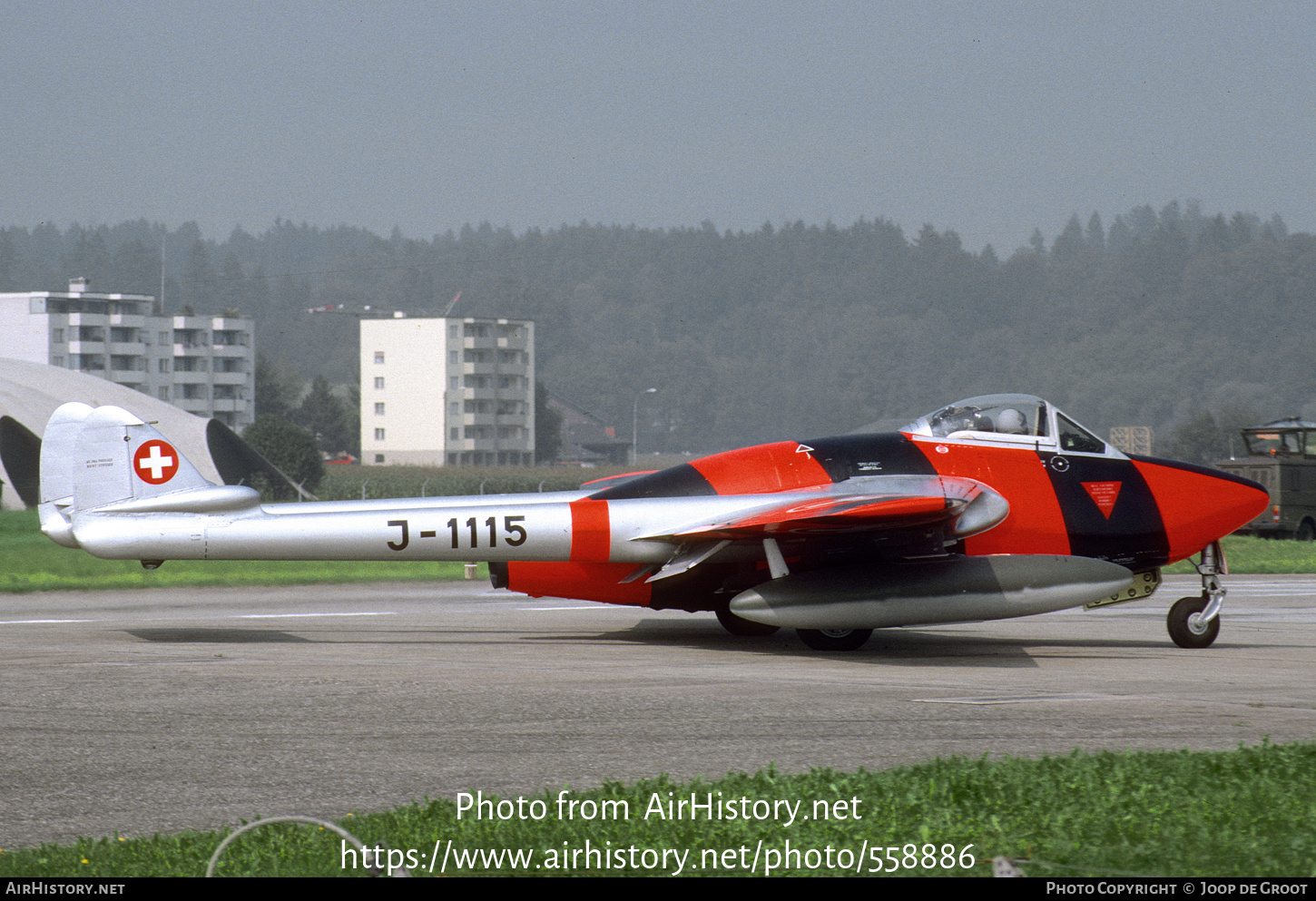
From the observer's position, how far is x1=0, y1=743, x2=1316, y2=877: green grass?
5.35m

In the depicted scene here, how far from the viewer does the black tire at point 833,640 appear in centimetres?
1357

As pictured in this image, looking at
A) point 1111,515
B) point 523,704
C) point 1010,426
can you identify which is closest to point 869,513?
point 1010,426

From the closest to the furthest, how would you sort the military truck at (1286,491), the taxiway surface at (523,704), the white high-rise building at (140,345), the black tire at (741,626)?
the taxiway surface at (523,704), the black tire at (741,626), the military truck at (1286,491), the white high-rise building at (140,345)

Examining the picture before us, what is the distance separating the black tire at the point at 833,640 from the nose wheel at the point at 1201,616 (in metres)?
3.28

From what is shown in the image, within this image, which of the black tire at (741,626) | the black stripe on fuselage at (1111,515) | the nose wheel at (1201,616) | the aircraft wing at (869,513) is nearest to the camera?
the aircraft wing at (869,513)

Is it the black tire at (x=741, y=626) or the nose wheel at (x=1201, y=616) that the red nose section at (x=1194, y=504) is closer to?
the nose wheel at (x=1201, y=616)

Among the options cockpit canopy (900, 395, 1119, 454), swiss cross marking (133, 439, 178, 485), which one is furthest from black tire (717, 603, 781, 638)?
swiss cross marking (133, 439, 178, 485)

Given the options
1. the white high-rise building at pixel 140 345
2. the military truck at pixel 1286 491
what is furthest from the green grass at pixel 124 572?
the white high-rise building at pixel 140 345

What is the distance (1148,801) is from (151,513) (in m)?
10.1

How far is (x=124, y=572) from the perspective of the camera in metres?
22.1

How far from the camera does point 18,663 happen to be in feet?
39.0

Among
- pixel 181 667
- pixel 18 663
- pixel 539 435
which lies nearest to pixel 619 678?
pixel 181 667

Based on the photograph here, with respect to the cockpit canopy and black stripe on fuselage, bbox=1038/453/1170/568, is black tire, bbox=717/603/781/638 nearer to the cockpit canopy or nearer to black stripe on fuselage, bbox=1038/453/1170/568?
the cockpit canopy

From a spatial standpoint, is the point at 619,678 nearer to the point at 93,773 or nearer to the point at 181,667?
the point at 181,667
